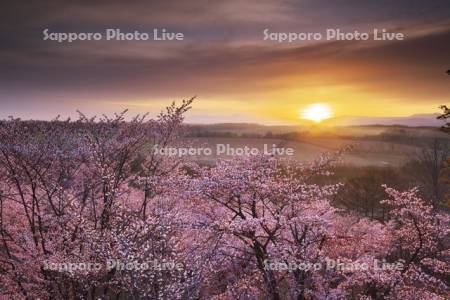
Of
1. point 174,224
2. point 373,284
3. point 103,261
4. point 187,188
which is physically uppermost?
point 187,188

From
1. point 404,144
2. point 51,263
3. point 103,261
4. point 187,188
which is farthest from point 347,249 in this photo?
point 404,144

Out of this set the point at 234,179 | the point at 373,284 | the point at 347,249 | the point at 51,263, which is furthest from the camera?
the point at 347,249

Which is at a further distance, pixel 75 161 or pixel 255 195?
pixel 75 161

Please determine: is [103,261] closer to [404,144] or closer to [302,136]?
[302,136]

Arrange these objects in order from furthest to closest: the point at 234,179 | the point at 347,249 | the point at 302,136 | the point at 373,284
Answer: the point at 302,136 < the point at 347,249 < the point at 373,284 < the point at 234,179

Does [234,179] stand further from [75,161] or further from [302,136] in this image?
[302,136]

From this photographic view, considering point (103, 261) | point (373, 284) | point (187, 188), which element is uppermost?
point (187, 188)

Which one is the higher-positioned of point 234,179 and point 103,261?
point 234,179

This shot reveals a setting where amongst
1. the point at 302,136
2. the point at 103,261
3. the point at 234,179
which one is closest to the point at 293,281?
the point at 234,179

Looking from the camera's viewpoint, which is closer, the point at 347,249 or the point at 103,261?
the point at 103,261
